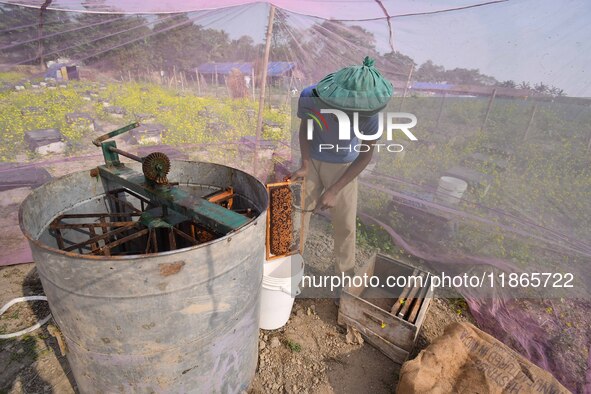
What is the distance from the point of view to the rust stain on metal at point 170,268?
1.61 meters

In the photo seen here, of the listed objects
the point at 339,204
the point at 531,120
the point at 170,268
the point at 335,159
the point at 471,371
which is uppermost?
the point at 531,120

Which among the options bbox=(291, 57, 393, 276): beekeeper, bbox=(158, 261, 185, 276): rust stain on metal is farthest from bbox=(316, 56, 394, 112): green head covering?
bbox=(158, 261, 185, 276): rust stain on metal

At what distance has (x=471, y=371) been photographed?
8.93 ft

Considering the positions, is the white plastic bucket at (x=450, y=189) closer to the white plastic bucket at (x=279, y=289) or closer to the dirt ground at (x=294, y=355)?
the dirt ground at (x=294, y=355)

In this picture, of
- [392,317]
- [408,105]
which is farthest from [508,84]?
[392,317]

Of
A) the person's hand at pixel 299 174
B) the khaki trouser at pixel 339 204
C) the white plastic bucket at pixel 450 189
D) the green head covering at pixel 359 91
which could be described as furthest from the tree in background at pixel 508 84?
the person's hand at pixel 299 174

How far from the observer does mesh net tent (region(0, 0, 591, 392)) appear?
360 centimetres

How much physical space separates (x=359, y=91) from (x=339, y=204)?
1.62 m

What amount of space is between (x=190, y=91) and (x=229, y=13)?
143 cm

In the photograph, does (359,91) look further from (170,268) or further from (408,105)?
(408,105)

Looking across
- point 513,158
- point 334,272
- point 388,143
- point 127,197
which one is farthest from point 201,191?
point 513,158

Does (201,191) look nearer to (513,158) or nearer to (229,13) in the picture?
(229,13)

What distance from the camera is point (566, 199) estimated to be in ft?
12.4

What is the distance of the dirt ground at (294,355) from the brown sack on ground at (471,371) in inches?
23.8
